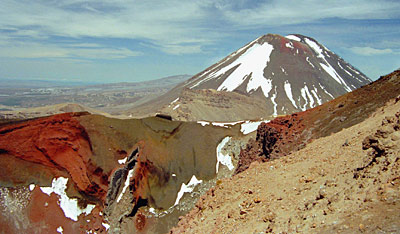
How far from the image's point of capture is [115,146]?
84.1 ft

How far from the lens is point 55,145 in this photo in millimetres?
24109

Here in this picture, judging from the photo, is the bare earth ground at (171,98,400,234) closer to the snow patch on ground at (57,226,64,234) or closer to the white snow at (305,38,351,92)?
the snow patch on ground at (57,226,64,234)

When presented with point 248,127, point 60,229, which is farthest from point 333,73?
point 60,229

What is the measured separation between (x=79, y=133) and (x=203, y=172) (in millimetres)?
12012

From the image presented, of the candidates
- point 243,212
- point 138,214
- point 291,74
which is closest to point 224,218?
point 243,212

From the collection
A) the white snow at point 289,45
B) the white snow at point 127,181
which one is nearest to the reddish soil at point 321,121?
the white snow at point 127,181

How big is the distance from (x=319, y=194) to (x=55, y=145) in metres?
23.0

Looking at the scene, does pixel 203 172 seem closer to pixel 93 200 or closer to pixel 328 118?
pixel 93 200

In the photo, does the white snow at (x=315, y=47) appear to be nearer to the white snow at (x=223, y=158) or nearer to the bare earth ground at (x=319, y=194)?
the white snow at (x=223, y=158)

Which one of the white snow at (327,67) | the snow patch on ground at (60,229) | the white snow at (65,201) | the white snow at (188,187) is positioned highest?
the white snow at (327,67)

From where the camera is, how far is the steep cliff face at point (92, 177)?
69.2ft

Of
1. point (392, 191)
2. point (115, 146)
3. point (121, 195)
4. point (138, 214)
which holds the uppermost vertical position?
point (392, 191)

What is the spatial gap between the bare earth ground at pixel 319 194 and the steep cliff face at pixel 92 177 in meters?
14.7

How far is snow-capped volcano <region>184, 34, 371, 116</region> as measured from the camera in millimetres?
95438
